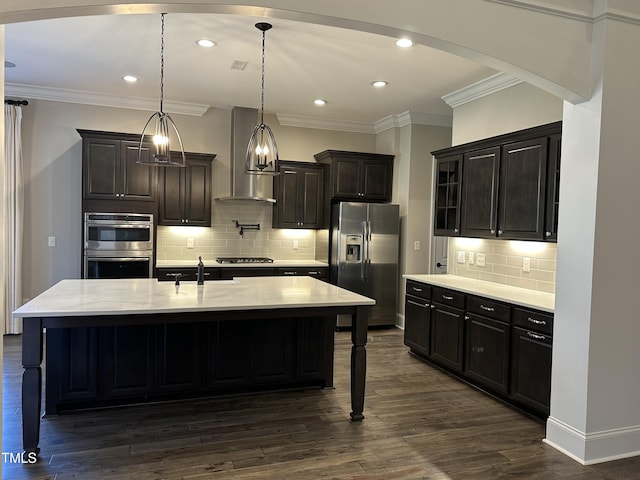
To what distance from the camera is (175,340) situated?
3711 millimetres

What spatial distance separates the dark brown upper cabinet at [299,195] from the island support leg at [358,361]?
10.9 feet

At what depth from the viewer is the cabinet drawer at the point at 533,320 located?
3486 mm

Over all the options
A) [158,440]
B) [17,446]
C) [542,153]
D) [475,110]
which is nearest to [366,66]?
[475,110]

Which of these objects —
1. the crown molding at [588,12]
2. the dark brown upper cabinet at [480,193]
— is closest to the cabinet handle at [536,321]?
the dark brown upper cabinet at [480,193]

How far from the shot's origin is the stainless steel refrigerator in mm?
6418

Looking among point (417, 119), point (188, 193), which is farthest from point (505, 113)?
point (188, 193)

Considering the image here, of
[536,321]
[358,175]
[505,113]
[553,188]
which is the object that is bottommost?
[536,321]

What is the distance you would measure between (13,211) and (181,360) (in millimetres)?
3515

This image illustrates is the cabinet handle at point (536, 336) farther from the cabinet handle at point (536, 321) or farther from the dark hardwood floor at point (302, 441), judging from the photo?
the dark hardwood floor at point (302, 441)

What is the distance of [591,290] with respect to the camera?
9.82 feet

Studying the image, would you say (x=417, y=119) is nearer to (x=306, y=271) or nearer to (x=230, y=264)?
(x=306, y=271)

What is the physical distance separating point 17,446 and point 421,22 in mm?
3527

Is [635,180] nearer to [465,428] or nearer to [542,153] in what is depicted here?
[542,153]

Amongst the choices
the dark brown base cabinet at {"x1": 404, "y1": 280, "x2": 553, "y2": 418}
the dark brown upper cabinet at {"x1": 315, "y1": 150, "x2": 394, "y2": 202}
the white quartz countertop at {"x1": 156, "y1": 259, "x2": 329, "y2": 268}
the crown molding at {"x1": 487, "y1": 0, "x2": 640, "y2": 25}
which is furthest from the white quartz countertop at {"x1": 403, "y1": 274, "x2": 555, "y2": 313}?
the crown molding at {"x1": 487, "y1": 0, "x2": 640, "y2": 25}
